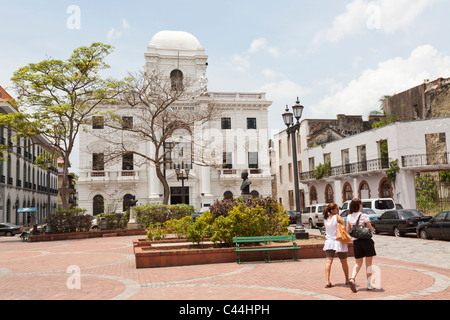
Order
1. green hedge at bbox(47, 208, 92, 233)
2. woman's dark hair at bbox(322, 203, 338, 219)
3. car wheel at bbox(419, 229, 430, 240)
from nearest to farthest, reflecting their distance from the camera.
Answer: woman's dark hair at bbox(322, 203, 338, 219), car wheel at bbox(419, 229, 430, 240), green hedge at bbox(47, 208, 92, 233)

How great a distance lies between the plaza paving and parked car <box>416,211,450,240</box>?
185 inches

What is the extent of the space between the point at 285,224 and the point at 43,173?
169ft

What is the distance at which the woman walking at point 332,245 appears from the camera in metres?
7.52

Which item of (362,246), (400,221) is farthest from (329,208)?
(400,221)

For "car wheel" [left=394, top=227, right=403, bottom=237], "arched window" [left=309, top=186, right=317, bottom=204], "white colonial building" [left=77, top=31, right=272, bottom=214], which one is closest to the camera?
"car wheel" [left=394, top=227, right=403, bottom=237]

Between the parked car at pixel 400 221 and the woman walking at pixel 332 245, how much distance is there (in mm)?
12902

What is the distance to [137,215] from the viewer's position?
24.8 metres

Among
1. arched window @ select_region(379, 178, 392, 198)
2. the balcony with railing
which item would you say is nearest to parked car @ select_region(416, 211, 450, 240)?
arched window @ select_region(379, 178, 392, 198)

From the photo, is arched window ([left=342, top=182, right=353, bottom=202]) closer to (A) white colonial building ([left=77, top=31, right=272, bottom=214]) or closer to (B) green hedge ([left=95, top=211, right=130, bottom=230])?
(A) white colonial building ([left=77, top=31, right=272, bottom=214])

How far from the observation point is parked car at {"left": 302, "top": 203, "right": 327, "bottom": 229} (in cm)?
2611

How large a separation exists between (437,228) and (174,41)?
35549 millimetres

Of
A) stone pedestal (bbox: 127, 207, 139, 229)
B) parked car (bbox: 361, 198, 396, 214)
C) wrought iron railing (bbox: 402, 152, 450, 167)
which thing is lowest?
stone pedestal (bbox: 127, 207, 139, 229)

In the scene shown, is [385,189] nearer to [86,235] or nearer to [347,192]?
[347,192]
